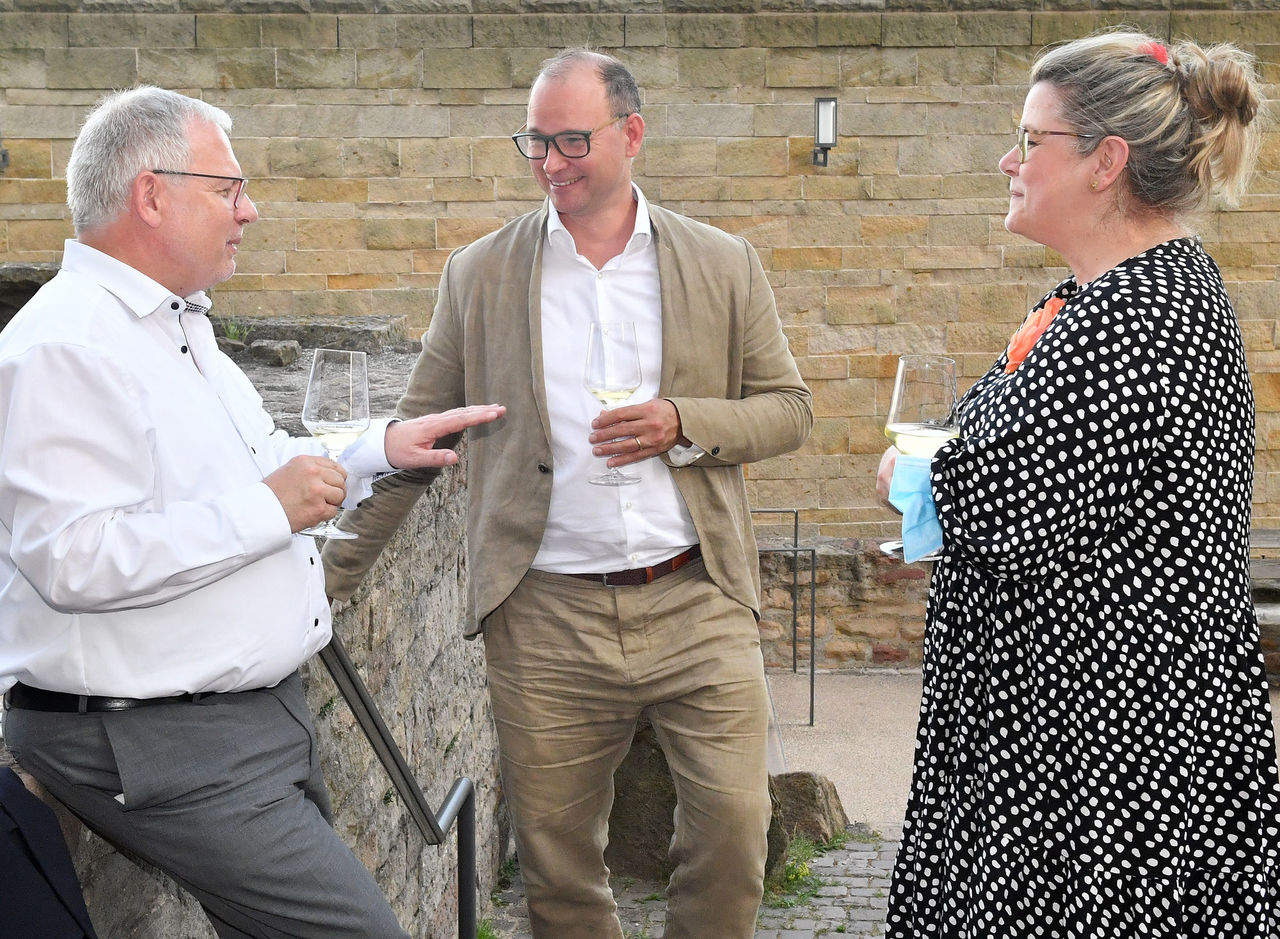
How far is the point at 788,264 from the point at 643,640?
243 inches

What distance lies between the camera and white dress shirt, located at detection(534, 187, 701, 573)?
2660 millimetres

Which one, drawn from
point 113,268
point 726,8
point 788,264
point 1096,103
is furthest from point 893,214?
point 113,268

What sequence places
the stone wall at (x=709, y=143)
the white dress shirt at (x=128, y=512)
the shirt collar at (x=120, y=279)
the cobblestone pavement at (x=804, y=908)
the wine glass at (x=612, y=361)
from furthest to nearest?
the stone wall at (x=709, y=143) → the cobblestone pavement at (x=804, y=908) → the wine glass at (x=612, y=361) → the shirt collar at (x=120, y=279) → the white dress shirt at (x=128, y=512)

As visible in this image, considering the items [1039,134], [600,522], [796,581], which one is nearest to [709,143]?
[796,581]

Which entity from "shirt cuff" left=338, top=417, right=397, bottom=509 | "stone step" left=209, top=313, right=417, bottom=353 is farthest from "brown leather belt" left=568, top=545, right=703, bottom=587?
"stone step" left=209, top=313, right=417, bottom=353

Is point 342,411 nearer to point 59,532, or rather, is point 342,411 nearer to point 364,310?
point 59,532

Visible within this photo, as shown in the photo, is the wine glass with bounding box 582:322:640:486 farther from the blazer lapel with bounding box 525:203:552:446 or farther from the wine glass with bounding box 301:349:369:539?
the wine glass with bounding box 301:349:369:539

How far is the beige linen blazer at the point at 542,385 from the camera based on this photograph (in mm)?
2656

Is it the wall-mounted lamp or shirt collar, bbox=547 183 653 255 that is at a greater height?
the wall-mounted lamp

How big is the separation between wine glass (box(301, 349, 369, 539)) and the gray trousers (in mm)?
404

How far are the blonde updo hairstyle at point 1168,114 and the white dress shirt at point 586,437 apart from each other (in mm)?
1030

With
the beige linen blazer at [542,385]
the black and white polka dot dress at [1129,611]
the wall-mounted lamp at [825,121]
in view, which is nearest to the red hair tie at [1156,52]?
the black and white polka dot dress at [1129,611]

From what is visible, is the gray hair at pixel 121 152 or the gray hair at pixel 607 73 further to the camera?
the gray hair at pixel 607 73

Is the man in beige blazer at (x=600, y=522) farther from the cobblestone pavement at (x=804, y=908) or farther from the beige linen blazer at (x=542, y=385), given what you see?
the cobblestone pavement at (x=804, y=908)
